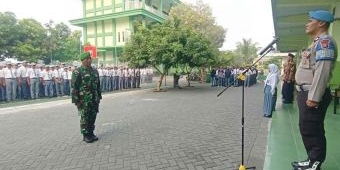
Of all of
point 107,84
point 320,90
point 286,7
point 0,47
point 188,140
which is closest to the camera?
point 320,90

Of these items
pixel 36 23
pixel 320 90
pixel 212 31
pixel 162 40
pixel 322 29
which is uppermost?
pixel 36 23

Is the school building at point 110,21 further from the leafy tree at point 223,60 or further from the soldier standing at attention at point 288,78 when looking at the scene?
the soldier standing at attention at point 288,78

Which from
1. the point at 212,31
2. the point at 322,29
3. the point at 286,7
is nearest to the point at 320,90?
the point at 322,29

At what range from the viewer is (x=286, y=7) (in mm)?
9078

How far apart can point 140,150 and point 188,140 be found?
1106 millimetres

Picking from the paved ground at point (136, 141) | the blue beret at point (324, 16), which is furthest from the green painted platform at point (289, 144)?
the blue beret at point (324, 16)

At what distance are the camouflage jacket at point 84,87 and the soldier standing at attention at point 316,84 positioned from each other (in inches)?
157

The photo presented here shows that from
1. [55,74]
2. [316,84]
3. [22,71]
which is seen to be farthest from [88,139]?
[55,74]

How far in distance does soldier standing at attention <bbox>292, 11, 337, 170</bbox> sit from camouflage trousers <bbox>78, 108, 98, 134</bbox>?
403 centimetres

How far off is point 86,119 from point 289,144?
390 cm

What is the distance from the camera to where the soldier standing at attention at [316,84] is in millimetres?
3340

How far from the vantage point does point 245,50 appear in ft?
173

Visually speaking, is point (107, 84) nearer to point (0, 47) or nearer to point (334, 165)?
point (334, 165)

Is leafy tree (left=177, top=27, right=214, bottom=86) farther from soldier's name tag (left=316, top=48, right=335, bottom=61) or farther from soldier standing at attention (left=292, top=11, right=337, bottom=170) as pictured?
soldier's name tag (left=316, top=48, right=335, bottom=61)
